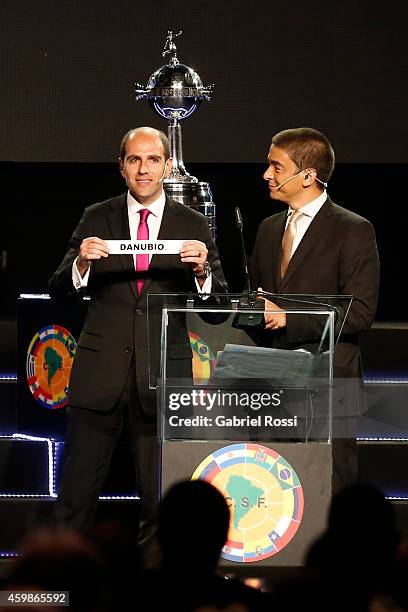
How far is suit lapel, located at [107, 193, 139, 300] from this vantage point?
3.81 meters

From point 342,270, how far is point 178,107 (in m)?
1.55

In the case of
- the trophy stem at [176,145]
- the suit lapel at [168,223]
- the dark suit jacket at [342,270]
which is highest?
the trophy stem at [176,145]

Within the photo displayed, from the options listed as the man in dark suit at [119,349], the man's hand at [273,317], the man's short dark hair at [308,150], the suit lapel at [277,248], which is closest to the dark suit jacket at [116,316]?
the man in dark suit at [119,349]

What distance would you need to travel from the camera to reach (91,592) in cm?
193

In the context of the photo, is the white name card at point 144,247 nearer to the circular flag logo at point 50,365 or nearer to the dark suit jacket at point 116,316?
the dark suit jacket at point 116,316

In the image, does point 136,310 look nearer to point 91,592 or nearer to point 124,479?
point 124,479

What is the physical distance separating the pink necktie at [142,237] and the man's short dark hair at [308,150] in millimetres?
460

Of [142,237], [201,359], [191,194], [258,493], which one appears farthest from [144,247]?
[191,194]

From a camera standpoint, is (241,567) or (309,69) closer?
(241,567)

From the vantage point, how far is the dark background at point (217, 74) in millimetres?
5738

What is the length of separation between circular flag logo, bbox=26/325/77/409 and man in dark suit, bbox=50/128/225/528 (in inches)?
26.5

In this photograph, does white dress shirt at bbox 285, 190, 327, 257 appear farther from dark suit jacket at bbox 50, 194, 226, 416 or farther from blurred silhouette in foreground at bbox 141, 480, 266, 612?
blurred silhouette in foreground at bbox 141, 480, 266, 612

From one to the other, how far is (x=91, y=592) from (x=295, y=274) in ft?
6.67

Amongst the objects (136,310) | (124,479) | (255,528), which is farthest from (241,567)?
(124,479)
